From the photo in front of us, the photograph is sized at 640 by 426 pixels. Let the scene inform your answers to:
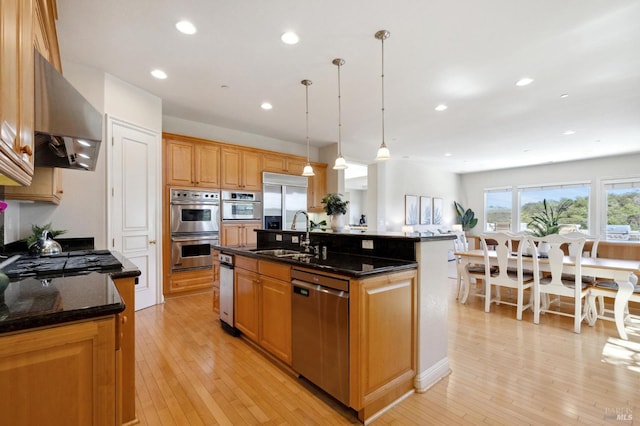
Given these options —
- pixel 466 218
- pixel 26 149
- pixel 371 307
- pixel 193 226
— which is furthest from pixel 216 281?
pixel 466 218

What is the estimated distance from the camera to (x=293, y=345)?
2205mm

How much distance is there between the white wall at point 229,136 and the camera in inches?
188

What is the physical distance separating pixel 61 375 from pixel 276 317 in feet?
Answer: 4.93

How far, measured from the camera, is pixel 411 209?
830cm

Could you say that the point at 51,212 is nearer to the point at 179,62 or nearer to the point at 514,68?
the point at 179,62

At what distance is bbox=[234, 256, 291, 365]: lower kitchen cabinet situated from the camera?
229 cm

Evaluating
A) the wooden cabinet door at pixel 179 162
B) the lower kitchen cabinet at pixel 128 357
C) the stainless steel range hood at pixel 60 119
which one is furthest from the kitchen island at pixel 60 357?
the wooden cabinet door at pixel 179 162

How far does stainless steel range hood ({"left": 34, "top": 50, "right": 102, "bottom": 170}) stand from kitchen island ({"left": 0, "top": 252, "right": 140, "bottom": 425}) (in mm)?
841

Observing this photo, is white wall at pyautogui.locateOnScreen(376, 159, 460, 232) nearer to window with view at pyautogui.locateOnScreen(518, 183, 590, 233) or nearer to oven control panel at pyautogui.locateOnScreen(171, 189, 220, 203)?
window with view at pyautogui.locateOnScreen(518, 183, 590, 233)

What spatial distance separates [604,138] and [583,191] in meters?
2.70

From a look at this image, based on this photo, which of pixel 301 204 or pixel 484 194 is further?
pixel 484 194

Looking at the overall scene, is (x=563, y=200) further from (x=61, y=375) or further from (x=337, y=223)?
(x=61, y=375)

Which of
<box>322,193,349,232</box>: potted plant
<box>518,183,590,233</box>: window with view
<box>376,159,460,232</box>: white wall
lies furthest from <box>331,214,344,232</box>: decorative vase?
<box>518,183,590,233</box>: window with view

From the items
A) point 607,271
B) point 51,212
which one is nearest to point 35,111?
point 51,212
